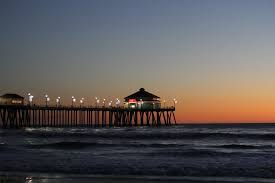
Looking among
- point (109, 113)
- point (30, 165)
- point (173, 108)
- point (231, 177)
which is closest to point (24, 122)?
point (109, 113)

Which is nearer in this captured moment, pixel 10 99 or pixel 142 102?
pixel 10 99

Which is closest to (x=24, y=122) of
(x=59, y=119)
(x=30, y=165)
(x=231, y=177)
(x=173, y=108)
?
(x=59, y=119)

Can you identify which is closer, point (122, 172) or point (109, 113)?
point (122, 172)

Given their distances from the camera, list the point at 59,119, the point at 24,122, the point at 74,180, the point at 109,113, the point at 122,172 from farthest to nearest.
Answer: the point at 109,113 → the point at 59,119 → the point at 24,122 → the point at 122,172 → the point at 74,180

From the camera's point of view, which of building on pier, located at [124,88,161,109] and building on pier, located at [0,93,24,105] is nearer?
building on pier, located at [0,93,24,105]

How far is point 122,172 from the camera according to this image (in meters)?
15.4

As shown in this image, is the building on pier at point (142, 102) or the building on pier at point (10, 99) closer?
the building on pier at point (10, 99)

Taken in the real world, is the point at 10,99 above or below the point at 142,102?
above

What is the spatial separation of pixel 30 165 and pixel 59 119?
69.3 metres

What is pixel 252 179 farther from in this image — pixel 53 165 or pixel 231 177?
pixel 53 165

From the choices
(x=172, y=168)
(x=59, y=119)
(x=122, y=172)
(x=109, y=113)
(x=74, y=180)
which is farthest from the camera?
(x=109, y=113)

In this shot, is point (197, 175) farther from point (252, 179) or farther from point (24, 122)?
point (24, 122)

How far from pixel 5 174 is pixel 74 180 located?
8.80ft

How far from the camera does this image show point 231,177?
1430cm
